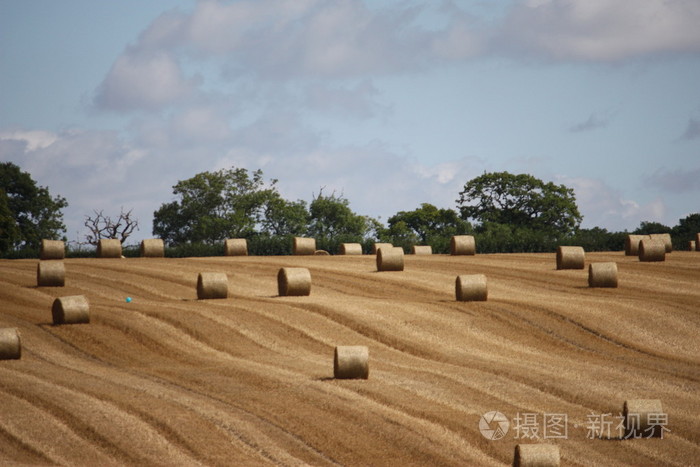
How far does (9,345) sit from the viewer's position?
23922 mm

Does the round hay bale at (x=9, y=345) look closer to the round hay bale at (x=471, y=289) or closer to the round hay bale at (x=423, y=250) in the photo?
the round hay bale at (x=471, y=289)

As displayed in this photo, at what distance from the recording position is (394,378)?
22562 mm

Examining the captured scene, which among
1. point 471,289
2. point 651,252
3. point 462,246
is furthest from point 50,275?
point 651,252

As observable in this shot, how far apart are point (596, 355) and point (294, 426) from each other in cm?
1081

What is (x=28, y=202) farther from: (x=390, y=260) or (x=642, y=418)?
(x=642, y=418)

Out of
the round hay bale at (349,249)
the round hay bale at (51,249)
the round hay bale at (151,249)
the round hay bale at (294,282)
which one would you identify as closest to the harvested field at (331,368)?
the round hay bale at (294,282)

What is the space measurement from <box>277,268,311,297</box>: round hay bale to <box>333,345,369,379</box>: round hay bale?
35.4 ft

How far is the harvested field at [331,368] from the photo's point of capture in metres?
17.6

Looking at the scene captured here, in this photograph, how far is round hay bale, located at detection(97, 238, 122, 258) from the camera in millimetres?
47000

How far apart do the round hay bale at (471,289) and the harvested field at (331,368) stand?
44cm

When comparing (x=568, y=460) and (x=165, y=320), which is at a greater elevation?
(x=165, y=320)

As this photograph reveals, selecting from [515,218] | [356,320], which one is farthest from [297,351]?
[515,218]

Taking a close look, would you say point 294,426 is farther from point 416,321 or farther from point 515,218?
point 515,218
